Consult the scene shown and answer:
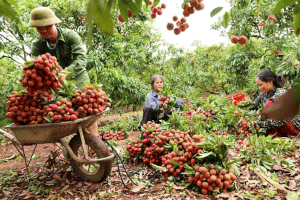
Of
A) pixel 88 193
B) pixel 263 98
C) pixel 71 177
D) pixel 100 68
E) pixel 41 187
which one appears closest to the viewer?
pixel 88 193

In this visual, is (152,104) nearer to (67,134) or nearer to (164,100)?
(164,100)

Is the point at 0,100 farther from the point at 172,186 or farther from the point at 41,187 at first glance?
the point at 172,186

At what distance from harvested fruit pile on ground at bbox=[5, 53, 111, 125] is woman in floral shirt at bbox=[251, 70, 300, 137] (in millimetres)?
2464

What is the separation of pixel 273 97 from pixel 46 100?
312 centimetres

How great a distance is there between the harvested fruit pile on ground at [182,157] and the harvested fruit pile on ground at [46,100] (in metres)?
0.91

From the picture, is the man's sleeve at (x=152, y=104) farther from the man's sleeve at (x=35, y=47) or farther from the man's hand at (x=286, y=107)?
the man's hand at (x=286, y=107)

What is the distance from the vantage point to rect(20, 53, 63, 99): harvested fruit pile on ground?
2238mm

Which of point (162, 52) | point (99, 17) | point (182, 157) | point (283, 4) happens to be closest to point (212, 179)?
point (182, 157)

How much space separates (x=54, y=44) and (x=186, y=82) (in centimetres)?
595

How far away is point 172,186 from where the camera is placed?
8.09 ft

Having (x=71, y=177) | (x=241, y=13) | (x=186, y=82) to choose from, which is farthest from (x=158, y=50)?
(x=71, y=177)

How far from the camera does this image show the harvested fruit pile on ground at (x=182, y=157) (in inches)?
90.0

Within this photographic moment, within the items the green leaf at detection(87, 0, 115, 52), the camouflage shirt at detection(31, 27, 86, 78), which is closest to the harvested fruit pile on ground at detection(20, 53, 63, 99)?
the camouflage shirt at detection(31, 27, 86, 78)

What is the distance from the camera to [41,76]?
2297mm
